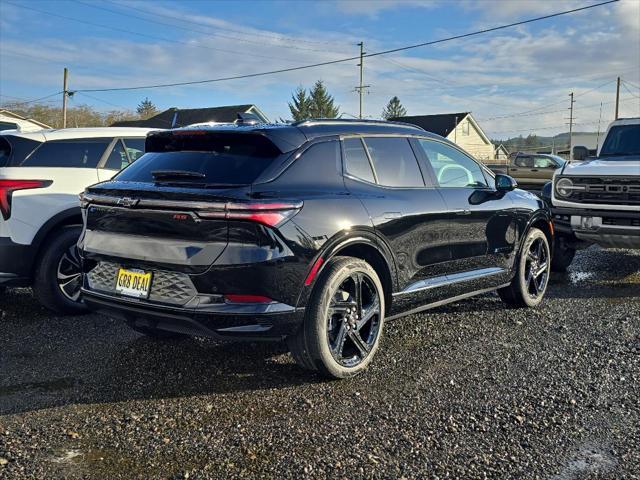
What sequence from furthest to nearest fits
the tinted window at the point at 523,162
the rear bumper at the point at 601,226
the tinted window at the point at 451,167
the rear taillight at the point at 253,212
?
the tinted window at the point at 523,162 < the rear bumper at the point at 601,226 < the tinted window at the point at 451,167 < the rear taillight at the point at 253,212

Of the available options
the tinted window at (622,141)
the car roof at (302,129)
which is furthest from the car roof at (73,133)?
the tinted window at (622,141)

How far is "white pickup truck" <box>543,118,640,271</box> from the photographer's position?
280 inches

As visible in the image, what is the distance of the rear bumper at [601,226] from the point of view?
7059mm

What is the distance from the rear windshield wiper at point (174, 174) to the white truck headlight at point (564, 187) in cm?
550

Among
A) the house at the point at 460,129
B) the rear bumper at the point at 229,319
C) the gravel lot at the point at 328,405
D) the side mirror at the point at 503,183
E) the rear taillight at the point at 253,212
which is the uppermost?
the house at the point at 460,129

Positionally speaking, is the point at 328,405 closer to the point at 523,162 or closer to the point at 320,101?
the point at 523,162

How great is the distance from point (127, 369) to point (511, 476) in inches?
108

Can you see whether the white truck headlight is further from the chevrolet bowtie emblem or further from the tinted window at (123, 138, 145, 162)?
the chevrolet bowtie emblem

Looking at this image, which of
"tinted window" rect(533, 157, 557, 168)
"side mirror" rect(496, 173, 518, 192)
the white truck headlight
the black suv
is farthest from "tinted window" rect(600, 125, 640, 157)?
"tinted window" rect(533, 157, 557, 168)

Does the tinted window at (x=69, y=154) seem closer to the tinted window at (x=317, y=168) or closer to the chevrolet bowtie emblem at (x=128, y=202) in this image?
the chevrolet bowtie emblem at (x=128, y=202)

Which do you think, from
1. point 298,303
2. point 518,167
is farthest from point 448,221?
point 518,167

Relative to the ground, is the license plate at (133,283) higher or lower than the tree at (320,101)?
lower

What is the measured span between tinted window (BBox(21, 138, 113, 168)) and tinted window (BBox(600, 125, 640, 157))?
6.96m

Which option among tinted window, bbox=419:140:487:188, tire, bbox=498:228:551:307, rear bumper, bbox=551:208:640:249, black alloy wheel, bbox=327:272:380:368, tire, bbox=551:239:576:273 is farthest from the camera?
tire, bbox=551:239:576:273
